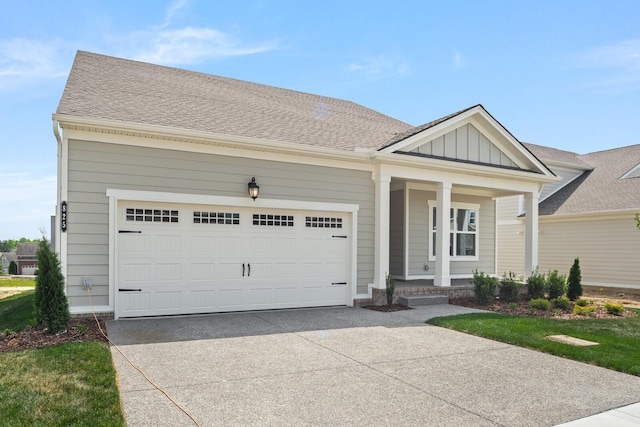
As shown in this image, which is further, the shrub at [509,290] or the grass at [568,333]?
the shrub at [509,290]

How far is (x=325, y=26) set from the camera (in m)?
10.5

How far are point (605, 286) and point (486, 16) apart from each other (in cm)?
1077

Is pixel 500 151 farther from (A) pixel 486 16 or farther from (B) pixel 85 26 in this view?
(B) pixel 85 26

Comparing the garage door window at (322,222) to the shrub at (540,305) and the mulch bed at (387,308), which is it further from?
the shrub at (540,305)

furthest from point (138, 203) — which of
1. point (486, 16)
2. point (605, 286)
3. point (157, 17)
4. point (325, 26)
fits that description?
point (605, 286)

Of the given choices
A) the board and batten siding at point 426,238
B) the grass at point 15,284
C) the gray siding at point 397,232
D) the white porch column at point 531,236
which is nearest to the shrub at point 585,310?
the white porch column at point 531,236

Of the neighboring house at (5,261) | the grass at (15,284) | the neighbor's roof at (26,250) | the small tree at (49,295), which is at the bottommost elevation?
the neighboring house at (5,261)

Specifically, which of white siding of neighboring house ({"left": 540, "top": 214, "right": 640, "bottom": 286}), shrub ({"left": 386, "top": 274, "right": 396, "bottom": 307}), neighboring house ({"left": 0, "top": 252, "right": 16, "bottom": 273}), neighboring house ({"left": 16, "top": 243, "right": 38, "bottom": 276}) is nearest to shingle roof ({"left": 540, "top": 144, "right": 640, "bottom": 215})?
white siding of neighboring house ({"left": 540, "top": 214, "right": 640, "bottom": 286})

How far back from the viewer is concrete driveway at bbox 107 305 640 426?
4216 millimetres

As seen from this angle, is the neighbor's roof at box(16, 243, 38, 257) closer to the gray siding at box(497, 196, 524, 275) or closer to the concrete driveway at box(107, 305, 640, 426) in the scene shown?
the gray siding at box(497, 196, 524, 275)

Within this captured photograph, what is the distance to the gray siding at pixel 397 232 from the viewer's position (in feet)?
44.8

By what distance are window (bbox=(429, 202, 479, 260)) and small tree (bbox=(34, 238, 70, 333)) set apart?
10811 millimetres

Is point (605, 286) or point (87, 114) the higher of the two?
point (87, 114)

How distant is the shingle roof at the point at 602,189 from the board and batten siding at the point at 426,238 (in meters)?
4.34
